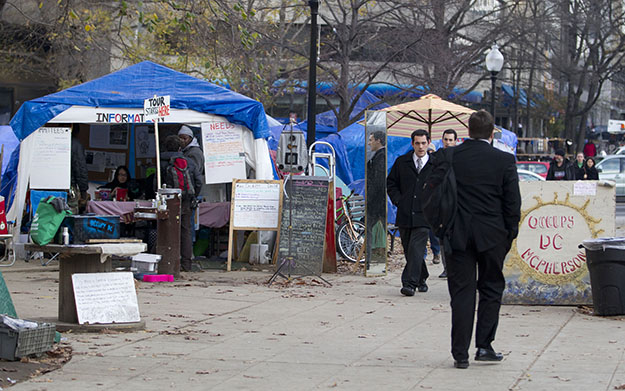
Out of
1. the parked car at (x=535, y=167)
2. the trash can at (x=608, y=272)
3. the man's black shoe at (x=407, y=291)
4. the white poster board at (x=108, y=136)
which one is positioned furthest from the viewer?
the parked car at (x=535, y=167)

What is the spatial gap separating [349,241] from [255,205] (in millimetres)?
1893

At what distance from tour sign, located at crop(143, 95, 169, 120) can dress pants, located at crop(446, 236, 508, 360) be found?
24.7ft

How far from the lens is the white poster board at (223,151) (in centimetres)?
1465

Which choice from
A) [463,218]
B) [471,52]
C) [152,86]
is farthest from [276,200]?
[471,52]

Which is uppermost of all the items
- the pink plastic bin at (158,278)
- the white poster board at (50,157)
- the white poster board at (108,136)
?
the white poster board at (108,136)

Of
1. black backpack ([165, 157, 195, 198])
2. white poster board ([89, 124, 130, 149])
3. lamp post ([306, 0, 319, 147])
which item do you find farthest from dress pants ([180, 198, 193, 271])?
white poster board ([89, 124, 130, 149])

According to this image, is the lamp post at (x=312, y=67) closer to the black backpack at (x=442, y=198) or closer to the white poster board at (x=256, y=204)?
the white poster board at (x=256, y=204)

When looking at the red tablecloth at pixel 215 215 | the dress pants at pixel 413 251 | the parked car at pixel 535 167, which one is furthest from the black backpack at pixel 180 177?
the parked car at pixel 535 167

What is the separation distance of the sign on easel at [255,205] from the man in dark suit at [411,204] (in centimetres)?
314

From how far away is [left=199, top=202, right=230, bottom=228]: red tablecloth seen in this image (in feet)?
48.4

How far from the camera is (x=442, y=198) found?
22.3 feet

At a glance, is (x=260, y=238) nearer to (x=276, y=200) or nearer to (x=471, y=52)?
(x=276, y=200)

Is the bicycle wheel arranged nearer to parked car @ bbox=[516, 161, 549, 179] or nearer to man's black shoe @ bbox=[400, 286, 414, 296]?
man's black shoe @ bbox=[400, 286, 414, 296]

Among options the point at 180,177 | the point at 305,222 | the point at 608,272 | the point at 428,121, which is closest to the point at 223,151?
the point at 180,177
